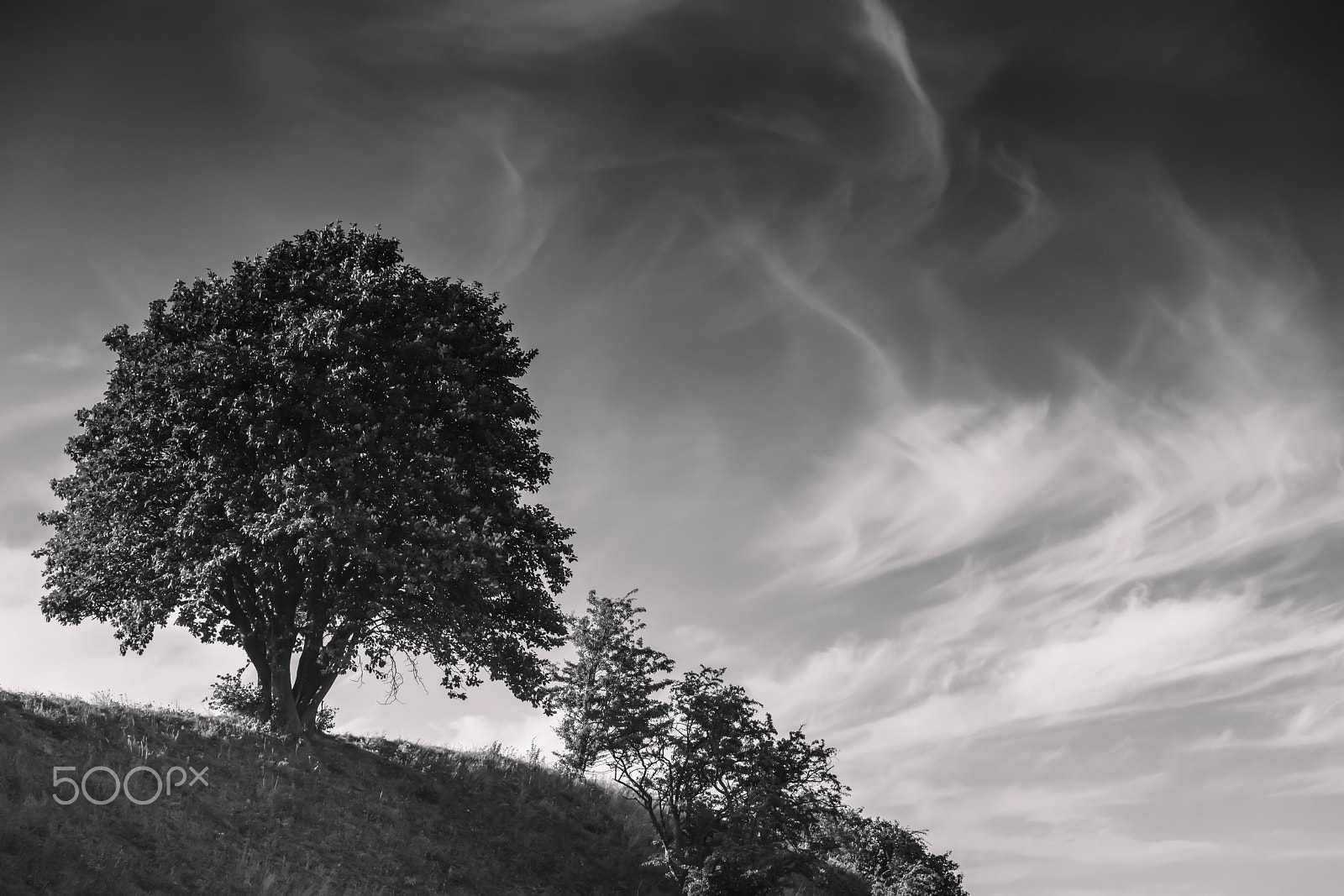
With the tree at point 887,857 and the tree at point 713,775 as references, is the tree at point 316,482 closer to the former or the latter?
the tree at point 713,775

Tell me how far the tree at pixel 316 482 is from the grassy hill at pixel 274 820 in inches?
117

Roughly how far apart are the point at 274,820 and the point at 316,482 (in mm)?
8476

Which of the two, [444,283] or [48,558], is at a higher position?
[444,283]

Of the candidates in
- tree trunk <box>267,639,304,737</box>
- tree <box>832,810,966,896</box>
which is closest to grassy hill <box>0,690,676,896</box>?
tree trunk <box>267,639,304,737</box>

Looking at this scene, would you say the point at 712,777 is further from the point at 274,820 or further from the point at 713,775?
the point at 274,820

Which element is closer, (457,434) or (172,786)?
(172,786)

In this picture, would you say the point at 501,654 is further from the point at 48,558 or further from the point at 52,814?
the point at 48,558

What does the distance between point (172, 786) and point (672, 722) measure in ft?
42.8

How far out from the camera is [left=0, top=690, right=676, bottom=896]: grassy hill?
1769 centimetres

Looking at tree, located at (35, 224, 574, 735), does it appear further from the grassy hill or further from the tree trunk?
the grassy hill

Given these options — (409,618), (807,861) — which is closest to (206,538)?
(409,618)

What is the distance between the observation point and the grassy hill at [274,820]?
58.0ft

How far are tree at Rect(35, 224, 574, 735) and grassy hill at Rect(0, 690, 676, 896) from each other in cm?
297

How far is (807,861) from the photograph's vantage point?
25.4m
